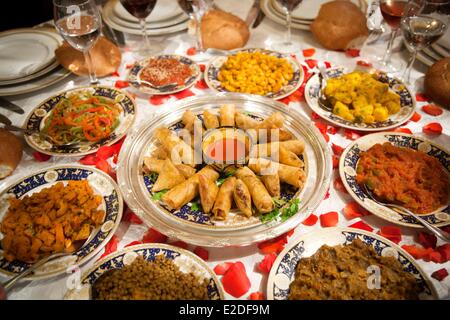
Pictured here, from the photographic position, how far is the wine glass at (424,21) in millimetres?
2316

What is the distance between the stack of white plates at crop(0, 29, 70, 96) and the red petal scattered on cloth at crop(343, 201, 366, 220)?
7.68 feet

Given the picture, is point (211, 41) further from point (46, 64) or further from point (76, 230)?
point (76, 230)

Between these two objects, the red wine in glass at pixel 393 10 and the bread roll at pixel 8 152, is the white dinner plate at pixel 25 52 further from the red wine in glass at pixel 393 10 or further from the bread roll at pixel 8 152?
the red wine in glass at pixel 393 10

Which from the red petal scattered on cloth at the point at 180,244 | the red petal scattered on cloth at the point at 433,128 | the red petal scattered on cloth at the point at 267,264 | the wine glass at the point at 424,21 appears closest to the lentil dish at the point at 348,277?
the red petal scattered on cloth at the point at 267,264

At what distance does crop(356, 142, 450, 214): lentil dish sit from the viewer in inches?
74.1

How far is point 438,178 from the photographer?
6.46ft

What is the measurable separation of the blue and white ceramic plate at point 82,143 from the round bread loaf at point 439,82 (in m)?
2.16

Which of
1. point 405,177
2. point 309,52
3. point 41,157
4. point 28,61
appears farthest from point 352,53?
point 28,61

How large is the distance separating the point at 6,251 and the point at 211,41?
2.28 m

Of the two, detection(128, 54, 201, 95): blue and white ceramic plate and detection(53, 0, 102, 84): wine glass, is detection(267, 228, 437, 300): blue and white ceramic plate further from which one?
detection(53, 0, 102, 84): wine glass

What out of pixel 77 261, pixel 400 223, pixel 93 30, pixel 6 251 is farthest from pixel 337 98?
pixel 6 251

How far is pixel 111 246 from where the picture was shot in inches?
71.7

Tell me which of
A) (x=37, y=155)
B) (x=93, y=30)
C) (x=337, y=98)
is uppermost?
(x=93, y=30)

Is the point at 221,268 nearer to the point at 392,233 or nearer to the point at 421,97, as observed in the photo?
the point at 392,233
